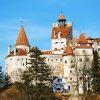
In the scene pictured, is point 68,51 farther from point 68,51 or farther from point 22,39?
point 22,39

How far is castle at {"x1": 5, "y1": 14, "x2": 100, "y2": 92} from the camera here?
101 metres

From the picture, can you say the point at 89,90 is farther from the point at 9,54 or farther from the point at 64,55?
the point at 9,54

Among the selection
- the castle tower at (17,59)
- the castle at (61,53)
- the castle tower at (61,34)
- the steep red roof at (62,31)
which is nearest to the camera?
the castle at (61,53)

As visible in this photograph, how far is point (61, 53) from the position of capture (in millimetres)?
107312

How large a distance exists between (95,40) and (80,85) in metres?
13.8

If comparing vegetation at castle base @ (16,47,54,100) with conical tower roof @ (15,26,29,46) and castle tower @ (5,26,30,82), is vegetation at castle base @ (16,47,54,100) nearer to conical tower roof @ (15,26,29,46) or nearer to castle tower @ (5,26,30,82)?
castle tower @ (5,26,30,82)

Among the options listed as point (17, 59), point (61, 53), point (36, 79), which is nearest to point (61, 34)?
point (61, 53)

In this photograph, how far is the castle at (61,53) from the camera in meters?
101

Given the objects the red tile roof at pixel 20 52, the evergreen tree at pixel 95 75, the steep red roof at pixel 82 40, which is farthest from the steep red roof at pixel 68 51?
the red tile roof at pixel 20 52

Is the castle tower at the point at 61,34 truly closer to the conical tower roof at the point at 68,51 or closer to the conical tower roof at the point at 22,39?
the conical tower roof at the point at 22,39

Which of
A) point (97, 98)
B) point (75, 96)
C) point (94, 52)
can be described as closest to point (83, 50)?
point (94, 52)

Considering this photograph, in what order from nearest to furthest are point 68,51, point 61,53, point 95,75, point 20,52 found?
point 95,75 → point 68,51 → point 61,53 → point 20,52

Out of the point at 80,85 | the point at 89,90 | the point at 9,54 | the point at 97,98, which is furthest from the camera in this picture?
the point at 9,54

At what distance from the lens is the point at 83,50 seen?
101 meters
